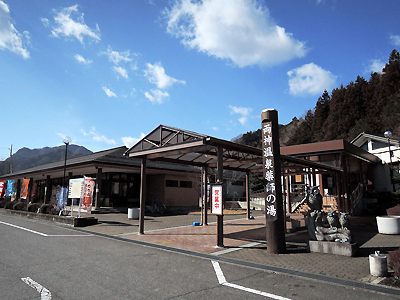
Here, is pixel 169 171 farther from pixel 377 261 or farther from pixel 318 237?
pixel 377 261

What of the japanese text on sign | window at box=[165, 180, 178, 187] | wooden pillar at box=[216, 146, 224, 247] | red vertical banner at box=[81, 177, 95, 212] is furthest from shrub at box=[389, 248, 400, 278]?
window at box=[165, 180, 178, 187]

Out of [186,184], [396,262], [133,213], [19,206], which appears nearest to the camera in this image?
[396,262]

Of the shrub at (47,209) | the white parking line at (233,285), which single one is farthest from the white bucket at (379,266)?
the shrub at (47,209)

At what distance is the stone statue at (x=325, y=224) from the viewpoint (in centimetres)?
718

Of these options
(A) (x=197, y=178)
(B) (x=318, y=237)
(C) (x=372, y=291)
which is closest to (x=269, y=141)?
(B) (x=318, y=237)

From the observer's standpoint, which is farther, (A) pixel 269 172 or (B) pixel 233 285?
(A) pixel 269 172

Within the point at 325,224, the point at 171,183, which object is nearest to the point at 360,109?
the point at 171,183

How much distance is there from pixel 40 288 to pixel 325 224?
24.0 feet

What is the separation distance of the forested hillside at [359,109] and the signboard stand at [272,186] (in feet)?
109

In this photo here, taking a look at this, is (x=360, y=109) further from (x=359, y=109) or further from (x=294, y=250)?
(x=294, y=250)

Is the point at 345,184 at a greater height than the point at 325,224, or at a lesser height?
greater

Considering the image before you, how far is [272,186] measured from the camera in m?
7.92

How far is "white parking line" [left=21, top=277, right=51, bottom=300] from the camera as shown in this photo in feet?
13.8

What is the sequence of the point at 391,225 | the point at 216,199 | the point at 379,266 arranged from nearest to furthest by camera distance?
the point at 379,266
the point at 216,199
the point at 391,225
